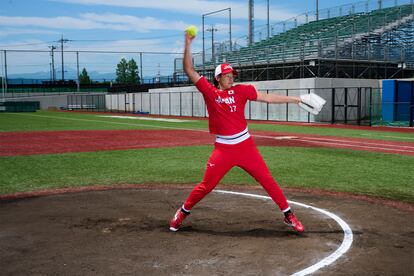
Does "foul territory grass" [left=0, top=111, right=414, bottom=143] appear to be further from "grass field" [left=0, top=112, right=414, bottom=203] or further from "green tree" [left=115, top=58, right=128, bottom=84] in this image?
"green tree" [left=115, top=58, right=128, bottom=84]

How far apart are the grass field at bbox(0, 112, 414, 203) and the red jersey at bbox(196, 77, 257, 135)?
419cm

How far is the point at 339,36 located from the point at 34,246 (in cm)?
4296

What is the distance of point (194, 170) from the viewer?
485 inches

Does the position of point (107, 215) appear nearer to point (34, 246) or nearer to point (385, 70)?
point (34, 246)

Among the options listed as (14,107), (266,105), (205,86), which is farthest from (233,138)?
(14,107)

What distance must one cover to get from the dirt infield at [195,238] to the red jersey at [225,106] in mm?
1440

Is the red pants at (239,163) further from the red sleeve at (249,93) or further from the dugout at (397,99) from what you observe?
the dugout at (397,99)

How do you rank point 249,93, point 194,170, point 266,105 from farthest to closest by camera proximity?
point 266,105 < point 194,170 < point 249,93

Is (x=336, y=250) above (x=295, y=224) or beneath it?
beneath

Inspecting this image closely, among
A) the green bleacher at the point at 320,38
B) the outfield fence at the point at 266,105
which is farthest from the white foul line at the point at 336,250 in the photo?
the green bleacher at the point at 320,38

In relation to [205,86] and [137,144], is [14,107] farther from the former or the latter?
[205,86]

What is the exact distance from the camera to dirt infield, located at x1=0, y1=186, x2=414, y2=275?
4.98 meters

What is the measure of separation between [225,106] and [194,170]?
6.31 metres

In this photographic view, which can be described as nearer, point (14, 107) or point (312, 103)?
point (312, 103)
